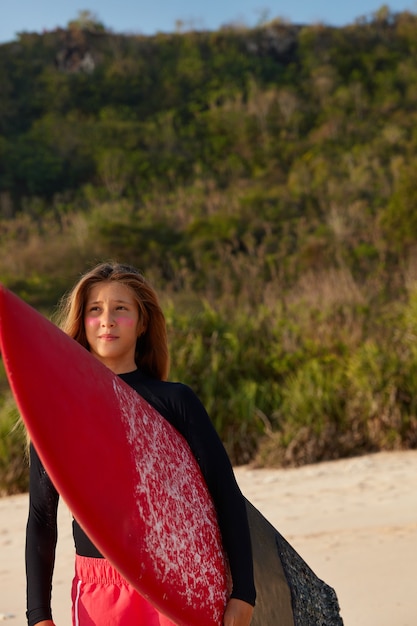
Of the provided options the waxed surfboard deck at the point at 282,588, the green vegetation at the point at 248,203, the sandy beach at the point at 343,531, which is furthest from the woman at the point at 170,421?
the green vegetation at the point at 248,203

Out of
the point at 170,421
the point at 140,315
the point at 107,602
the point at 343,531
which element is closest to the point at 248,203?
the point at 343,531

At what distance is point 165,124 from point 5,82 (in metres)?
9.17

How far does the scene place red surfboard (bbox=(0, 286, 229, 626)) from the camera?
150 centimetres

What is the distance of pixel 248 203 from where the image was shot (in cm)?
2359

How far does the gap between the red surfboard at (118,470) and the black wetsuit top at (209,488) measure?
34 mm

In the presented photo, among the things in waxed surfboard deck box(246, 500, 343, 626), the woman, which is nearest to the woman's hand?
the woman

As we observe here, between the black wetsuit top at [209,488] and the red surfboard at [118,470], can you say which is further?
the black wetsuit top at [209,488]

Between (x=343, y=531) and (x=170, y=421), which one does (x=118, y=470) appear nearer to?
(x=170, y=421)

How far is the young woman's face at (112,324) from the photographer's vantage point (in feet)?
5.90

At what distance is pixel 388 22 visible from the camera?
45.8 meters

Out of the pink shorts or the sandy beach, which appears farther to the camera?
the sandy beach

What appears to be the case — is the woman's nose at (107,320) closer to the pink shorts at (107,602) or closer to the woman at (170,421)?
the woman at (170,421)

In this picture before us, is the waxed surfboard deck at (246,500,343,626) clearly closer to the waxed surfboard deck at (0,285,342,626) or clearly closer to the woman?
the waxed surfboard deck at (0,285,342,626)

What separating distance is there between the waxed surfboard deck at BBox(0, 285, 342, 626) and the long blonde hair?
0.21 m
